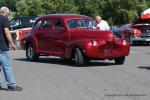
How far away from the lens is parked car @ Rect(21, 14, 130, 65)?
57.6ft

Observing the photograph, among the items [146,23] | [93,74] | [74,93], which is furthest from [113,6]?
[74,93]

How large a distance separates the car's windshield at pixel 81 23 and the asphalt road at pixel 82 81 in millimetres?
1333

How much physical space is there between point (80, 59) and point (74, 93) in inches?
238

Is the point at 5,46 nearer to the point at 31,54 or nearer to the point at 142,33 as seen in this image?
the point at 31,54

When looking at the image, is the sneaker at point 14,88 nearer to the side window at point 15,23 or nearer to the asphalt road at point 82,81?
the asphalt road at point 82,81

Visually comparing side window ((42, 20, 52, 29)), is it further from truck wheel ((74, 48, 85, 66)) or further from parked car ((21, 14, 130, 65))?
truck wheel ((74, 48, 85, 66))


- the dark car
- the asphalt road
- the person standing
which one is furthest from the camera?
the dark car

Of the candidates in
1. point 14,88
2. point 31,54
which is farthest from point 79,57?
point 14,88

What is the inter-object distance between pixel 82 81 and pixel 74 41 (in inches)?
173

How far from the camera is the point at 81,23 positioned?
752 inches

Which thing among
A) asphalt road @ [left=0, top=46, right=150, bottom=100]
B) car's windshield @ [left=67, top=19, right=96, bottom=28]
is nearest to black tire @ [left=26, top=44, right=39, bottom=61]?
asphalt road @ [left=0, top=46, right=150, bottom=100]

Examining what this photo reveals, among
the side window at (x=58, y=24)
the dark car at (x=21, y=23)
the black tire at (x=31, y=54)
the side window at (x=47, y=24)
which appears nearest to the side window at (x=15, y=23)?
the dark car at (x=21, y=23)

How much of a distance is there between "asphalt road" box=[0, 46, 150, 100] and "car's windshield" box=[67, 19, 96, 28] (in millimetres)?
1333

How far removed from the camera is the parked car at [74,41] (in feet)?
57.6
